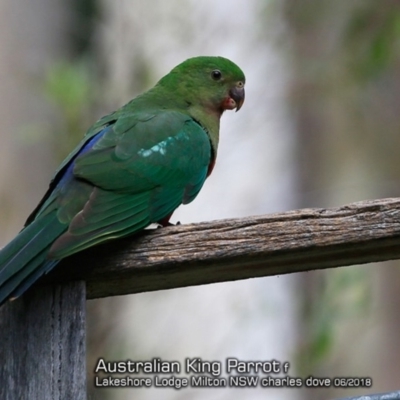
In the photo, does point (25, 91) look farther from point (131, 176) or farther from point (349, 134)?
point (131, 176)

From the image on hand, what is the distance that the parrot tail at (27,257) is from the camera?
7.43 ft

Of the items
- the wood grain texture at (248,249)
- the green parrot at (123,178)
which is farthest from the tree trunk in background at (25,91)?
the wood grain texture at (248,249)

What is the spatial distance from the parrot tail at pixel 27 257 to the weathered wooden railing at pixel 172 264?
42 mm

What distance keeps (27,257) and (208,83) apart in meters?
1.97

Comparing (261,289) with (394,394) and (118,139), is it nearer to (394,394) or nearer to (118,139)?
(118,139)

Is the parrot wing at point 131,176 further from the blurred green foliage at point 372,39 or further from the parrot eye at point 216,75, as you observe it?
the blurred green foliage at point 372,39

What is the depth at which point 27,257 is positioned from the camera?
92.7 inches

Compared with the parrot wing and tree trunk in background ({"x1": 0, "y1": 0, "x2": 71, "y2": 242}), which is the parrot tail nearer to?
the parrot wing

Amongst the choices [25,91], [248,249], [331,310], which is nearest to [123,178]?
[248,249]

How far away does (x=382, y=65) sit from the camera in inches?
223

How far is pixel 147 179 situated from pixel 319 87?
403 cm

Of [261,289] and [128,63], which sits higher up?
[128,63]

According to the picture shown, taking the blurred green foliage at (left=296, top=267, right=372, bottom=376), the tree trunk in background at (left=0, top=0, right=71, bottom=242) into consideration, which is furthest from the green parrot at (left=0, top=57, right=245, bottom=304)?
the tree trunk in background at (left=0, top=0, right=71, bottom=242)

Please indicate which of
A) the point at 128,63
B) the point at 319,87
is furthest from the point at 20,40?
the point at 319,87
